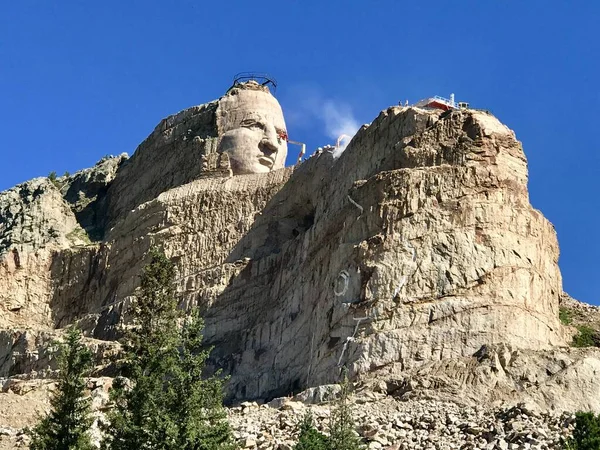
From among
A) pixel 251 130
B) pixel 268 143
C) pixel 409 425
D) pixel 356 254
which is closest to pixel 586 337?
pixel 356 254

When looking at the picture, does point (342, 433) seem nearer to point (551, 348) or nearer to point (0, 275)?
point (551, 348)

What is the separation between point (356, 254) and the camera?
4800cm

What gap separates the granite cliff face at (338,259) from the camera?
148 feet

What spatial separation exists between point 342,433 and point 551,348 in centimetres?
1303

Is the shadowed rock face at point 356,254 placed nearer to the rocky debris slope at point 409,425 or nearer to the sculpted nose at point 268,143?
the sculpted nose at point 268,143

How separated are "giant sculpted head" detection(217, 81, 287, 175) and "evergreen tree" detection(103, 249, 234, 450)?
1218 inches

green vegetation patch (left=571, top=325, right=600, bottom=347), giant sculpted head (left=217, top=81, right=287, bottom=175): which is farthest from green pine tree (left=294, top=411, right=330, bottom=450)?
giant sculpted head (left=217, top=81, right=287, bottom=175)

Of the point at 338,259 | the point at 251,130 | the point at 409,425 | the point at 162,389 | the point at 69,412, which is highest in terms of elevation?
the point at 251,130

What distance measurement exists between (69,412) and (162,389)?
2.35 metres

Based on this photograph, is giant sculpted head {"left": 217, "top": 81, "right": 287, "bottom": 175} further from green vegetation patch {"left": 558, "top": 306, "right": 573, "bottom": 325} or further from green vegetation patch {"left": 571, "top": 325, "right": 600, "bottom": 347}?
green vegetation patch {"left": 571, "top": 325, "right": 600, "bottom": 347}

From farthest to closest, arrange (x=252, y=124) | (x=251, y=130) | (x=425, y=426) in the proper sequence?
(x=252, y=124) < (x=251, y=130) < (x=425, y=426)

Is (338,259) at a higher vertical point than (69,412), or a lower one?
higher

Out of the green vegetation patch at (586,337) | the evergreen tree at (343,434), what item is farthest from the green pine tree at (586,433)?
the green vegetation patch at (586,337)

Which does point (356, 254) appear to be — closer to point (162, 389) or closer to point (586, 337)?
point (586, 337)
